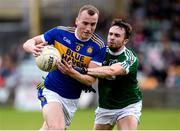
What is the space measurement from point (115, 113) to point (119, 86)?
A: 44cm

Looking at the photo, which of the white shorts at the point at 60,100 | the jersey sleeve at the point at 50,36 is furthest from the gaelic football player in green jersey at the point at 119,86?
the jersey sleeve at the point at 50,36

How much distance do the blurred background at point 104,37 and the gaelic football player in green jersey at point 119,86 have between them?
6254 mm

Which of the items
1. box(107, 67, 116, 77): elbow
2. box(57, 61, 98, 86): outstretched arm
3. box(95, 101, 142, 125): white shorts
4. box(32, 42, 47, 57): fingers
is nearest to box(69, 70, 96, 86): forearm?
box(57, 61, 98, 86): outstretched arm

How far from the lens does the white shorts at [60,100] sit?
12377 millimetres

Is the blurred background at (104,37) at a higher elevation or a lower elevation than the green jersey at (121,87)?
lower

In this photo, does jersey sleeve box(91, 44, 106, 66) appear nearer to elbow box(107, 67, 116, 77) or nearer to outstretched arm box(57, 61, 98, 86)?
elbow box(107, 67, 116, 77)

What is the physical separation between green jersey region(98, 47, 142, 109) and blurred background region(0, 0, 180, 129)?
6360 millimetres

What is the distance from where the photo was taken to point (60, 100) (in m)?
12.4

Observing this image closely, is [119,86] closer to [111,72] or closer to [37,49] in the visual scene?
[111,72]

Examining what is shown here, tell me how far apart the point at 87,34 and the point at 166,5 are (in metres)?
17.0

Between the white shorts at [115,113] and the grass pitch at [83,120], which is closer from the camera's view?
the white shorts at [115,113]

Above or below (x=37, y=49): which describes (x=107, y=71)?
below

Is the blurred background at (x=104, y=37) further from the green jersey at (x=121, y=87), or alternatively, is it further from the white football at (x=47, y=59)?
the white football at (x=47, y=59)

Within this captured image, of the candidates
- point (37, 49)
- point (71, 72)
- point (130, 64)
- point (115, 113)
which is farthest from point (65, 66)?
point (115, 113)
